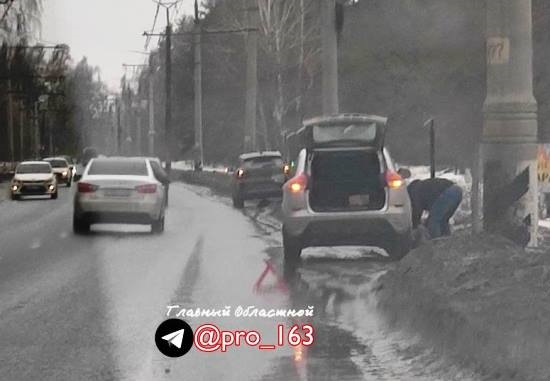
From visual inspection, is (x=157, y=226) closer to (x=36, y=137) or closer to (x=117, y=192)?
(x=117, y=192)

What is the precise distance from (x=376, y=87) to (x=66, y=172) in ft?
84.6

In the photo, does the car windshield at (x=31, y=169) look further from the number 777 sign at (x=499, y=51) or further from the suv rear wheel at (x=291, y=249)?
the number 777 sign at (x=499, y=51)

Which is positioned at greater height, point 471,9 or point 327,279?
point 471,9

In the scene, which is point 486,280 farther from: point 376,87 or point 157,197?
point 376,87

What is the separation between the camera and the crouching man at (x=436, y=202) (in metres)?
18.9

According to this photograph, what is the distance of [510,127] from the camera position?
50.6 feet

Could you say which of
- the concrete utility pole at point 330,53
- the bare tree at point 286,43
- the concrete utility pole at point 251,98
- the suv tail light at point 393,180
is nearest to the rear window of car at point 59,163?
the bare tree at point 286,43

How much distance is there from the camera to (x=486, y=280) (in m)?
12.1

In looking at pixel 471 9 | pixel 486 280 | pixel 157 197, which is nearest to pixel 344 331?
pixel 486 280

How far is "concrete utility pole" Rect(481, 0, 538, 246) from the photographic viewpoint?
599 inches

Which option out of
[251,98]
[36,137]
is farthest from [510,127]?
[36,137]

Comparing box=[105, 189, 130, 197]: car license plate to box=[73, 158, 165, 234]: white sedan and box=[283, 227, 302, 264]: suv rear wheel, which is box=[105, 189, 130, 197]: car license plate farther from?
box=[283, 227, 302, 264]: suv rear wheel

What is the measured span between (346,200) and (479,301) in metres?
7.14

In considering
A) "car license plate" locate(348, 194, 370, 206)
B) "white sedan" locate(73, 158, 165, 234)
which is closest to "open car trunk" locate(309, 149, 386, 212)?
"car license plate" locate(348, 194, 370, 206)
